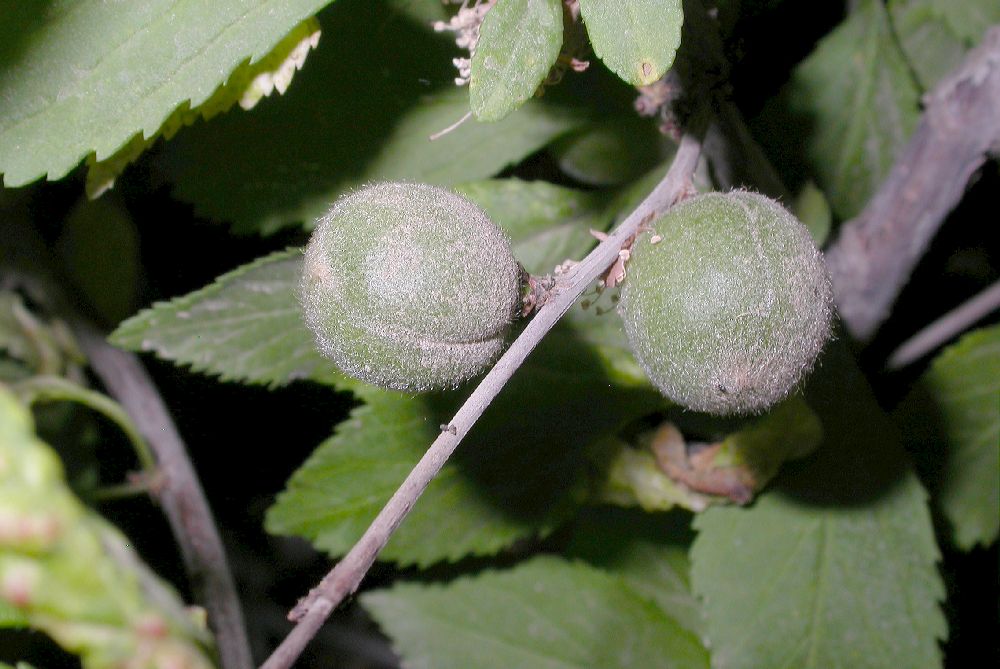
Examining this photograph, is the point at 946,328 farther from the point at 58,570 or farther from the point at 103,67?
the point at 58,570

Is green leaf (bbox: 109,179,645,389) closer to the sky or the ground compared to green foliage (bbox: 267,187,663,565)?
closer to the sky

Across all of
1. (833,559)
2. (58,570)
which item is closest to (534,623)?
(833,559)

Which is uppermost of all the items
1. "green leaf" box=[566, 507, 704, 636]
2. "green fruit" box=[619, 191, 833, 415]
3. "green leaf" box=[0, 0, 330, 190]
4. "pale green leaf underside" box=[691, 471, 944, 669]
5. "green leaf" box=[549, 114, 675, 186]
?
"green leaf" box=[0, 0, 330, 190]

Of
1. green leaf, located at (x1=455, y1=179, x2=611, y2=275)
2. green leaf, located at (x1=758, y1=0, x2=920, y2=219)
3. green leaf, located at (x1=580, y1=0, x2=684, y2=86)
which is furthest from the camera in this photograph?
green leaf, located at (x1=758, y1=0, x2=920, y2=219)

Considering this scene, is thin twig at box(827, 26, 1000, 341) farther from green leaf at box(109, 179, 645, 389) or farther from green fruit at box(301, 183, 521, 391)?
green fruit at box(301, 183, 521, 391)

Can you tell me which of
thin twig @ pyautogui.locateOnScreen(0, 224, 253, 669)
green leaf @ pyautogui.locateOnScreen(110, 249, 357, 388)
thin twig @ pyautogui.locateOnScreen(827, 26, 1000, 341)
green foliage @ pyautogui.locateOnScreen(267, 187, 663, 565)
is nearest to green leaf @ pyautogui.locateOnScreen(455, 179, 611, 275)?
green foliage @ pyautogui.locateOnScreen(267, 187, 663, 565)

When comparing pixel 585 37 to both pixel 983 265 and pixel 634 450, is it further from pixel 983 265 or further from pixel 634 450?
pixel 983 265
